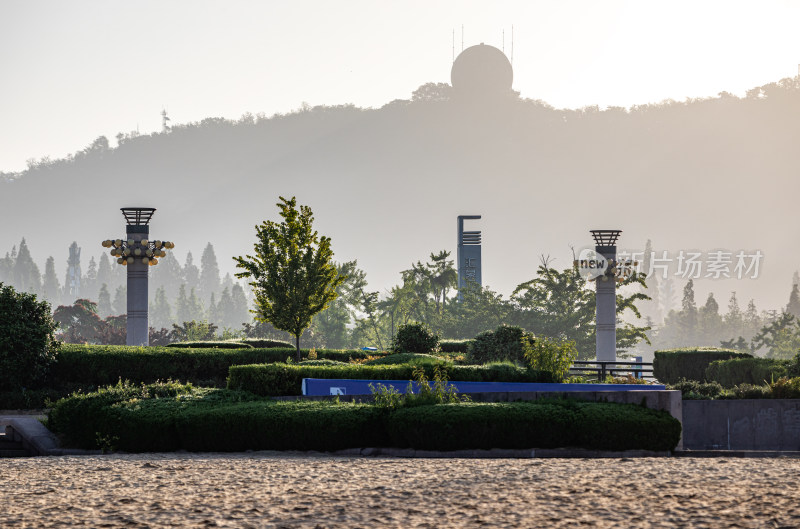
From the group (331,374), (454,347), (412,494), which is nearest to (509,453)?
(412,494)

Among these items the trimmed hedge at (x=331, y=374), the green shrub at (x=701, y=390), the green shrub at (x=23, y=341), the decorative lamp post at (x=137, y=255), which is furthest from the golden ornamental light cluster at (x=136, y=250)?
the green shrub at (x=701, y=390)

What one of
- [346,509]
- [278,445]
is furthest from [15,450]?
[346,509]

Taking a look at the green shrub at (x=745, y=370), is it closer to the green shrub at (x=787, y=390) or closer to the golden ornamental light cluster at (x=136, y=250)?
the green shrub at (x=787, y=390)

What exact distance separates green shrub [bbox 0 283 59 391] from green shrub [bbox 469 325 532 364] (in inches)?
508

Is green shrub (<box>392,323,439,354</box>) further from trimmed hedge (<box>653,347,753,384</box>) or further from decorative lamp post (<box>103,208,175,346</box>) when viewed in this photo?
trimmed hedge (<box>653,347,753,384</box>)

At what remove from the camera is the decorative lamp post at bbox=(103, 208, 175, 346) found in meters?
32.9

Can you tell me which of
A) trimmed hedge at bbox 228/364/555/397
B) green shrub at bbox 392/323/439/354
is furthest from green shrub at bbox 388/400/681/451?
green shrub at bbox 392/323/439/354

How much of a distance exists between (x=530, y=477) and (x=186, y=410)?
776cm

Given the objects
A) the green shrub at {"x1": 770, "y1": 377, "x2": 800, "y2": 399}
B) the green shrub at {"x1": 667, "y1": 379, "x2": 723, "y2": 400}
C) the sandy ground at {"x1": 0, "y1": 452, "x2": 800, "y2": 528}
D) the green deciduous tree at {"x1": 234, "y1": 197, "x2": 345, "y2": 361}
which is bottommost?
the sandy ground at {"x1": 0, "y1": 452, "x2": 800, "y2": 528}

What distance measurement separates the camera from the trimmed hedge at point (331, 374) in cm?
1984

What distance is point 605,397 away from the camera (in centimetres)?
1593

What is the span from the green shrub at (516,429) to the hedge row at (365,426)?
0.05 feet

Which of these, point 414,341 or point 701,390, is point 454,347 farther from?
point 701,390

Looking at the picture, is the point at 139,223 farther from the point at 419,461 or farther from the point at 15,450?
the point at 419,461
